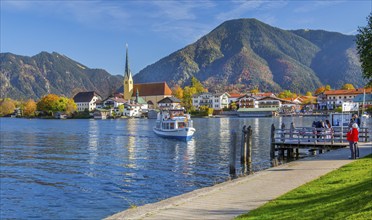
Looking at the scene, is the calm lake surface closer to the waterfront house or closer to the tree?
the tree

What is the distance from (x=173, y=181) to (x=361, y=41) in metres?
19.1

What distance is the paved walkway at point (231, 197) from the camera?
12578 millimetres

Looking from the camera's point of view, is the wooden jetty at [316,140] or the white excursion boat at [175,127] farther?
the white excursion boat at [175,127]

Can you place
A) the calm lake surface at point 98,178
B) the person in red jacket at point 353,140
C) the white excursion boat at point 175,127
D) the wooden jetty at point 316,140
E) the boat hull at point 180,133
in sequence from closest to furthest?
the calm lake surface at point 98,178 < the person in red jacket at point 353,140 < the wooden jetty at point 316,140 < the boat hull at point 180,133 < the white excursion boat at point 175,127

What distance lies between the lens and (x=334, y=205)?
415 inches

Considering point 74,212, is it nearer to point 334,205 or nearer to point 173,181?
point 173,181

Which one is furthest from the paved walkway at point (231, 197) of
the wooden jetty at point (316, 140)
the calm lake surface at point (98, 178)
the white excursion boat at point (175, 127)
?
the white excursion boat at point (175, 127)

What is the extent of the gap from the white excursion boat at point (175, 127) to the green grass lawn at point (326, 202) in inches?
1969

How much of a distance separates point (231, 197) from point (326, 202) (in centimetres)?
424

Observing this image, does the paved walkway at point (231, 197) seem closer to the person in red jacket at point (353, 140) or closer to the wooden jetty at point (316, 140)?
the person in red jacket at point (353, 140)

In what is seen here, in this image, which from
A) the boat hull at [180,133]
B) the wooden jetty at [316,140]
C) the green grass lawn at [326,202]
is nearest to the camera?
the green grass lawn at [326,202]

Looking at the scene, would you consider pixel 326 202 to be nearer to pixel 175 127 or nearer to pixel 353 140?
pixel 353 140

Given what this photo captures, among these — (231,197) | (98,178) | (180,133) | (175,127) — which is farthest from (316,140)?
(175,127)

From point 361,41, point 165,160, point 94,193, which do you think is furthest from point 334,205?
point 165,160
